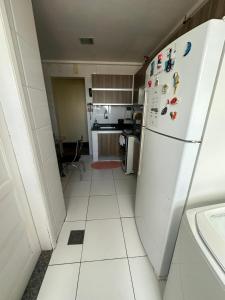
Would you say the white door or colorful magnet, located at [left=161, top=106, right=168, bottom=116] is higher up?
colorful magnet, located at [left=161, top=106, right=168, bottom=116]

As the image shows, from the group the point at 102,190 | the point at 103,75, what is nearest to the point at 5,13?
the point at 102,190

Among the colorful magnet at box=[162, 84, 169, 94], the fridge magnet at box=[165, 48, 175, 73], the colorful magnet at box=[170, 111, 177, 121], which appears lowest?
the colorful magnet at box=[170, 111, 177, 121]

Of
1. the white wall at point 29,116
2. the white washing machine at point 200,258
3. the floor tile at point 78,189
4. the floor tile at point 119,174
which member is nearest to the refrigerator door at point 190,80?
the white washing machine at point 200,258

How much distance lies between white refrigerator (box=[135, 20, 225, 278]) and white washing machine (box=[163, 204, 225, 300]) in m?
0.19

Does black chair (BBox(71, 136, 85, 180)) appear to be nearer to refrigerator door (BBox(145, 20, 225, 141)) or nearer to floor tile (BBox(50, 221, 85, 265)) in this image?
floor tile (BBox(50, 221, 85, 265))

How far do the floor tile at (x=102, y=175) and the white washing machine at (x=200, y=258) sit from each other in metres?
2.05

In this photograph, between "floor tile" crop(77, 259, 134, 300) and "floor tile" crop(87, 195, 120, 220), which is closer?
"floor tile" crop(77, 259, 134, 300)

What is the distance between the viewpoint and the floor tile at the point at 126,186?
2.38 metres

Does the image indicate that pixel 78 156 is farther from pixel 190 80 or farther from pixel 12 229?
pixel 190 80

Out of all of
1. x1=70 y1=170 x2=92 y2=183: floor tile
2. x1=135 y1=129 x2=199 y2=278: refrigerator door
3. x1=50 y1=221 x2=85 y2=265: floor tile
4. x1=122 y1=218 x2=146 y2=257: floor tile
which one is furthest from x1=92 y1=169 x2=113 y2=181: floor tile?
x1=135 y1=129 x2=199 y2=278: refrigerator door

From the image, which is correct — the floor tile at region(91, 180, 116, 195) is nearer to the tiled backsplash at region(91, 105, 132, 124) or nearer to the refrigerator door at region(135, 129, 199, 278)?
the refrigerator door at region(135, 129, 199, 278)

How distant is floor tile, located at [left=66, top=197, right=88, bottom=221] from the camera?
73.5 inches

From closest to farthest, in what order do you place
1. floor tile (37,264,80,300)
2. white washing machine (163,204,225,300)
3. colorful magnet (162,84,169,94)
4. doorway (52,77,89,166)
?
1. white washing machine (163,204,225,300)
2. colorful magnet (162,84,169,94)
3. floor tile (37,264,80,300)
4. doorway (52,77,89,166)

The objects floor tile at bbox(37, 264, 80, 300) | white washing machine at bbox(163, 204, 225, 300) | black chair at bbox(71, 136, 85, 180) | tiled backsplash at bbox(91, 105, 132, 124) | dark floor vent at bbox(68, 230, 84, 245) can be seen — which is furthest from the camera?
tiled backsplash at bbox(91, 105, 132, 124)
